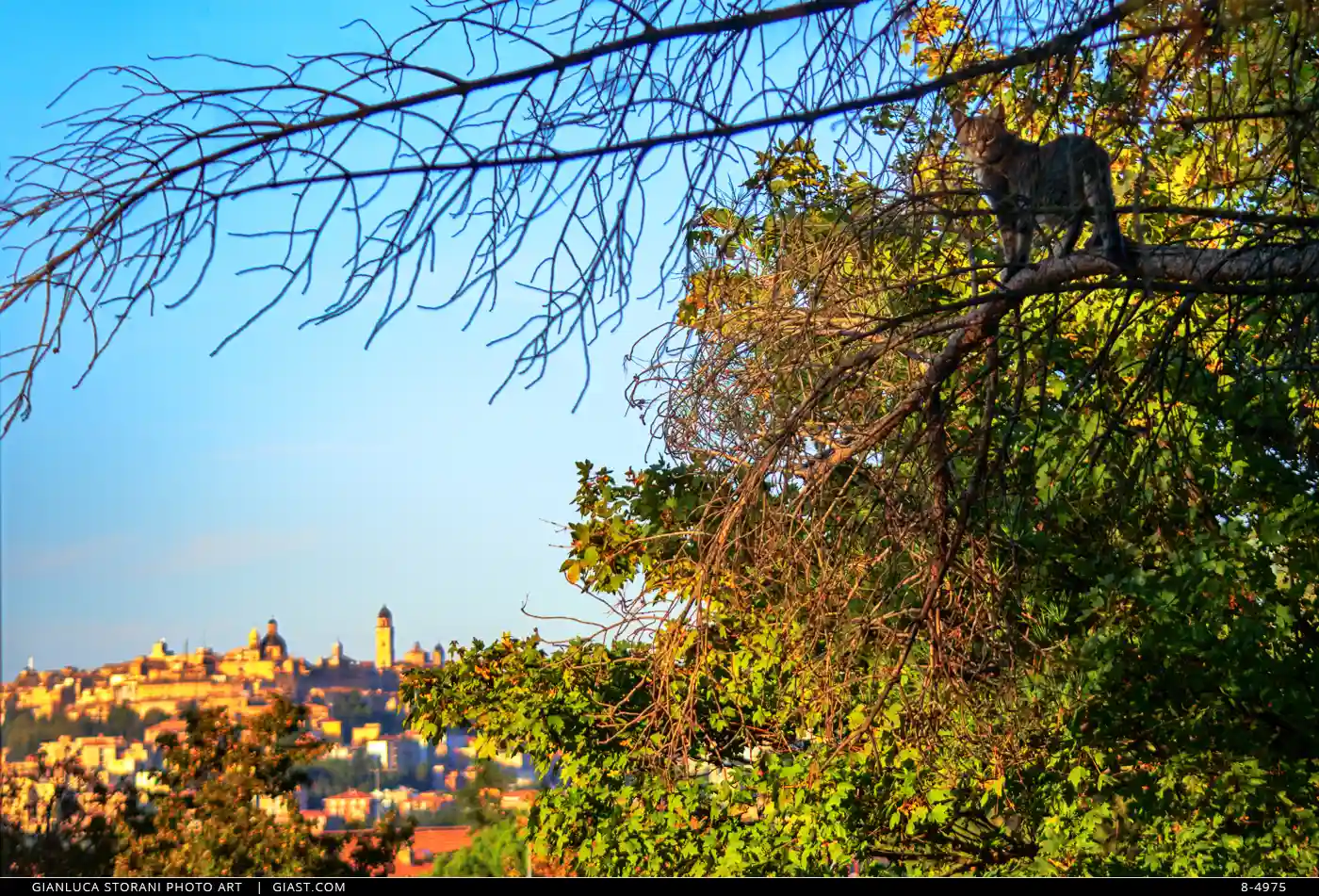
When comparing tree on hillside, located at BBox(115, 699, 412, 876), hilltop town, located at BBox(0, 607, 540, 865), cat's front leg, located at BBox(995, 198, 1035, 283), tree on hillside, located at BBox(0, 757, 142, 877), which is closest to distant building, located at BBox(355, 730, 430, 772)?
hilltop town, located at BBox(0, 607, 540, 865)

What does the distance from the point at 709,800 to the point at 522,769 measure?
56.9 inches

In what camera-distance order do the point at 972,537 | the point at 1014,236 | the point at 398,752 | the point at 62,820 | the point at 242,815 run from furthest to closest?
the point at 242,815, the point at 62,820, the point at 398,752, the point at 972,537, the point at 1014,236

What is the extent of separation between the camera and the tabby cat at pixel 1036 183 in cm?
287

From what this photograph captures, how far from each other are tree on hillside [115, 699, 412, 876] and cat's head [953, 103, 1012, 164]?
8511 millimetres

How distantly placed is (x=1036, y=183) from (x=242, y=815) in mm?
9457

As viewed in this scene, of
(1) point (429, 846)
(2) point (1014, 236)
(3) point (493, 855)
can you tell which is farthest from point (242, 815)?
(2) point (1014, 236)

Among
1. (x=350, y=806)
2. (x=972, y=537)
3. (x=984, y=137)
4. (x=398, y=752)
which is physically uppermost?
(x=984, y=137)

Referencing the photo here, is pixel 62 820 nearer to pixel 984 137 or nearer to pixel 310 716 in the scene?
pixel 310 716

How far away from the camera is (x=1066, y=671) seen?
6.56m

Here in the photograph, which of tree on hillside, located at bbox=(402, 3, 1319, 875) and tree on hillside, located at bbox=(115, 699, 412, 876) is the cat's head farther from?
tree on hillside, located at bbox=(115, 699, 412, 876)

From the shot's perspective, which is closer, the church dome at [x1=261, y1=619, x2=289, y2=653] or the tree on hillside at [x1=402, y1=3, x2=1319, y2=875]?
the tree on hillside at [x1=402, y1=3, x2=1319, y2=875]

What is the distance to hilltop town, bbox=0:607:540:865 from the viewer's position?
8602 millimetres

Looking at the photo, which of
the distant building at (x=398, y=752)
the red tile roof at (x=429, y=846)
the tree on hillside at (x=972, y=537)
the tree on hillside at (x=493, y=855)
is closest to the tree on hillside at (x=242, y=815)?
the red tile roof at (x=429, y=846)

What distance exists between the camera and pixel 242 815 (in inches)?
414
